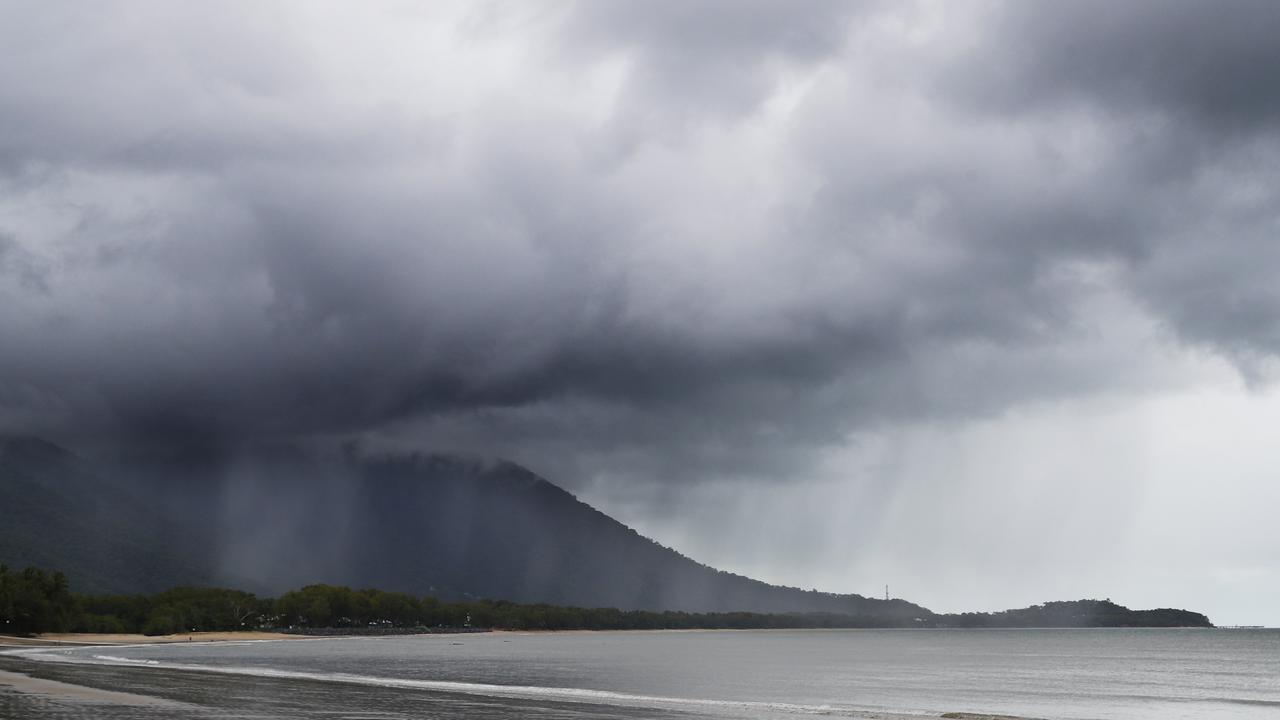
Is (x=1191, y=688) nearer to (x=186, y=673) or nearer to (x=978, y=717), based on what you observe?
(x=978, y=717)

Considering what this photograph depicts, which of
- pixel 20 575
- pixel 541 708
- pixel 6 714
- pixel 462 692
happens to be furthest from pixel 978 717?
pixel 20 575

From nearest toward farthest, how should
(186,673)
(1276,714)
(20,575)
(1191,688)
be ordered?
(1276,714) → (186,673) → (1191,688) → (20,575)

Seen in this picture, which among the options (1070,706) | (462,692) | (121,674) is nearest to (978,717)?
(1070,706)

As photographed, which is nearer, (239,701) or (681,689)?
(239,701)

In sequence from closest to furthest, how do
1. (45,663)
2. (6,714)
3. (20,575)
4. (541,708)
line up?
(6,714) → (541,708) → (45,663) → (20,575)

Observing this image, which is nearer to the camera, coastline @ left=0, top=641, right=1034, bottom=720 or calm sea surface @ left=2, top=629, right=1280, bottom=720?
coastline @ left=0, top=641, right=1034, bottom=720

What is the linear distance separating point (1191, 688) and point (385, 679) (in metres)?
72.4

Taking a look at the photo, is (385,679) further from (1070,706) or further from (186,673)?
(1070,706)

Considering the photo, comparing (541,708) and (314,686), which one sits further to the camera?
(314,686)

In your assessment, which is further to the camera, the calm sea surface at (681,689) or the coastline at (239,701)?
the calm sea surface at (681,689)

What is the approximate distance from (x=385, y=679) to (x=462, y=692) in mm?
15329

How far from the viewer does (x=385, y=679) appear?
90.6 metres

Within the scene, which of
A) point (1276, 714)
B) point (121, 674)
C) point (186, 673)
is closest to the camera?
point (1276, 714)

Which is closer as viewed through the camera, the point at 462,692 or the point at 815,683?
the point at 462,692
